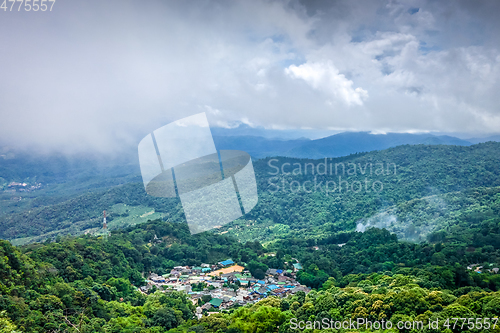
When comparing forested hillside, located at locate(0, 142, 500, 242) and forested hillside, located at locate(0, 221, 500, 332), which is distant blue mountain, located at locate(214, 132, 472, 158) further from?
forested hillside, located at locate(0, 221, 500, 332)

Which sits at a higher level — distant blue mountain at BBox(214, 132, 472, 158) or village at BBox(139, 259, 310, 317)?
distant blue mountain at BBox(214, 132, 472, 158)

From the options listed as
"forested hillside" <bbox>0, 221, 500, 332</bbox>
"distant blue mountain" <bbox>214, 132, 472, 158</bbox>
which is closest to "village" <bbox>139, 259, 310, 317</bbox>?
"forested hillside" <bbox>0, 221, 500, 332</bbox>

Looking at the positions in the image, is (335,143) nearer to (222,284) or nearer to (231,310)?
(222,284)

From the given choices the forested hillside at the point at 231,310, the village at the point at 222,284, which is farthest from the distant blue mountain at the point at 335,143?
the forested hillside at the point at 231,310

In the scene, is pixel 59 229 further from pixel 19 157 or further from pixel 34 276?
pixel 19 157

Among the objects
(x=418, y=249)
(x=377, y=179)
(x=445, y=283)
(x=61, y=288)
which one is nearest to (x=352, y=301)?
(x=445, y=283)

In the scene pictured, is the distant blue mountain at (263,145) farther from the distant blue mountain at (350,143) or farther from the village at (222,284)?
the village at (222,284)

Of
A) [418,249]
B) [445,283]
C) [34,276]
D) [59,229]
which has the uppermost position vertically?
[34,276]

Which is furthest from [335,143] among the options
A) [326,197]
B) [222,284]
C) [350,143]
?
[222,284]
